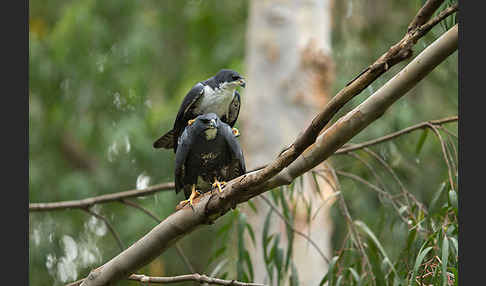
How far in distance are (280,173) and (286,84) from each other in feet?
10.1

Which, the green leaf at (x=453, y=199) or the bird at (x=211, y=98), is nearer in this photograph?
the green leaf at (x=453, y=199)

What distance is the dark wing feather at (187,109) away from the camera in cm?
297

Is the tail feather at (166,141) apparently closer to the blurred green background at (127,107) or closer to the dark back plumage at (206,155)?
the dark back plumage at (206,155)

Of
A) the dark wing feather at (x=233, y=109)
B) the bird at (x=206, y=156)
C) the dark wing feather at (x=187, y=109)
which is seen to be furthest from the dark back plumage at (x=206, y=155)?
the dark wing feather at (x=233, y=109)

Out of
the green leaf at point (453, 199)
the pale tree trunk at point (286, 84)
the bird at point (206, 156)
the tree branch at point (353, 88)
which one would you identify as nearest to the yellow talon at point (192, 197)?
the bird at point (206, 156)

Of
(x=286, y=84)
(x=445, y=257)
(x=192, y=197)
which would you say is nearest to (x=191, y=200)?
(x=192, y=197)

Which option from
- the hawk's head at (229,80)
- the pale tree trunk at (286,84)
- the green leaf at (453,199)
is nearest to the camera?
the green leaf at (453,199)

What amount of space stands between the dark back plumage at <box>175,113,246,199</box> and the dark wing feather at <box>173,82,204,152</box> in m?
0.12

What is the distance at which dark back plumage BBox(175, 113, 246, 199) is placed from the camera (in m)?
2.78

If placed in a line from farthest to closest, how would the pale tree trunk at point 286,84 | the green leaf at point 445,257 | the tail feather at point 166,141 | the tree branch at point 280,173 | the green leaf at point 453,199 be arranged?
the pale tree trunk at point 286,84, the tail feather at point 166,141, the green leaf at point 453,199, the green leaf at point 445,257, the tree branch at point 280,173

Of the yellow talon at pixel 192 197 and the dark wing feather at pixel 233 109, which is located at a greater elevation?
the dark wing feather at pixel 233 109

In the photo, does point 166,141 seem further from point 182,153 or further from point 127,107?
point 127,107

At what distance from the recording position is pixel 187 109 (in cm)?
300

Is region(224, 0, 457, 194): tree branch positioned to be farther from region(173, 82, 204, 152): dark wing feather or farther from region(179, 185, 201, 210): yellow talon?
region(173, 82, 204, 152): dark wing feather
